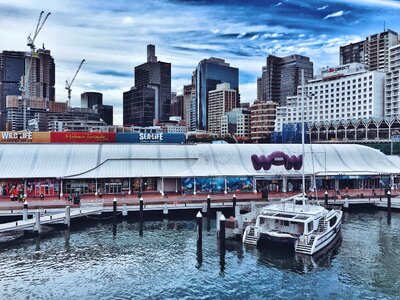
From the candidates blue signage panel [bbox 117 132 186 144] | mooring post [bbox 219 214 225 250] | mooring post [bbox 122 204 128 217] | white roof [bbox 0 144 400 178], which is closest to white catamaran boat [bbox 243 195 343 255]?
mooring post [bbox 219 214 225 250]

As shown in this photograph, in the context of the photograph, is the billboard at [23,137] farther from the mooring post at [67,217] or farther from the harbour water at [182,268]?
the harbour water at [182,268]

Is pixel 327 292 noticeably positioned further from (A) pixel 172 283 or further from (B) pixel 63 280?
(B) pixel 63 280

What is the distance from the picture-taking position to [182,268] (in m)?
41.9

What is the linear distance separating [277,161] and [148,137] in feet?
89.1

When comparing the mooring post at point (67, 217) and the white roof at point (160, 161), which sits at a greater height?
the white roof at point (160, 161)

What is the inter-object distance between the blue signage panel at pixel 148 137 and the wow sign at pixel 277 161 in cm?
1799

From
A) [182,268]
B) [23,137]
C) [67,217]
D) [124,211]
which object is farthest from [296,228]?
[23,137]

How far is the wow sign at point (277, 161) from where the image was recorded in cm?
8281

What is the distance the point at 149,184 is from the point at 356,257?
42938mm

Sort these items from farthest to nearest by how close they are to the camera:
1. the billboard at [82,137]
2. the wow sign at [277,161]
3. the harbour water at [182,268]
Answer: the billboard at [82,137] → the wow sign at [277,161] → the harbour water at [182,268]

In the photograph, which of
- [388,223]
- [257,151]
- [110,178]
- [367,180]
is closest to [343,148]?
[367,180]

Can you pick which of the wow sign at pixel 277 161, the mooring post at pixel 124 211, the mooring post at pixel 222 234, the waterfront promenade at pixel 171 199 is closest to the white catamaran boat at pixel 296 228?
the mooring post at pixel 222 234

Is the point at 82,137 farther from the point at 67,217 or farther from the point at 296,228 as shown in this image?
the point at 296,228

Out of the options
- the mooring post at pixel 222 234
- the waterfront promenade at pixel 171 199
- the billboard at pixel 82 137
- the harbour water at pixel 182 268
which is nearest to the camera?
the harbour water at pixel 182 268
